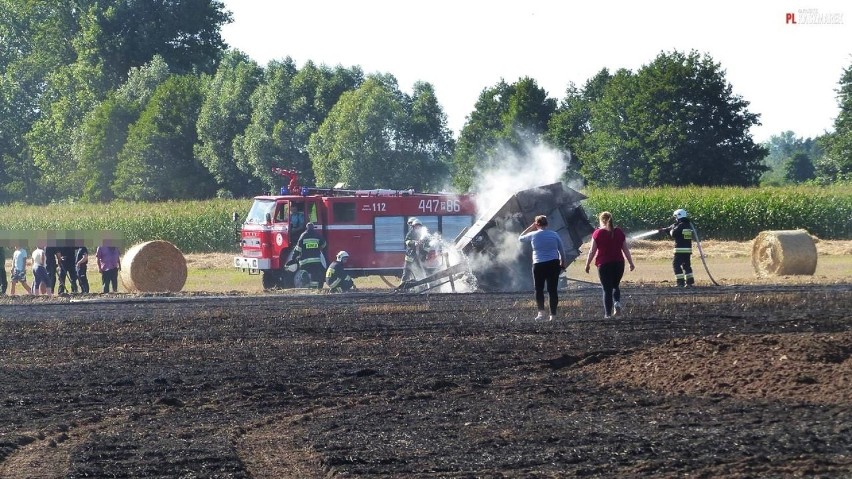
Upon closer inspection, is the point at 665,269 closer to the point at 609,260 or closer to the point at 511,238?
the point at 511,238

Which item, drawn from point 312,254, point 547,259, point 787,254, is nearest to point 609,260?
point 547,259

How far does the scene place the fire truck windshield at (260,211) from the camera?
1180 inches

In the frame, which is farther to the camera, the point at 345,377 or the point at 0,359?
the point at 0,359

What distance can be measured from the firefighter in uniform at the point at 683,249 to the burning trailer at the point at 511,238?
5.86 ft

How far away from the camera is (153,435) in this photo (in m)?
10.4

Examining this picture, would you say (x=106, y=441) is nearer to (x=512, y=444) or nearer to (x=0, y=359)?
(x=512, y=444)

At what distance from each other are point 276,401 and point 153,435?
73.8 inches

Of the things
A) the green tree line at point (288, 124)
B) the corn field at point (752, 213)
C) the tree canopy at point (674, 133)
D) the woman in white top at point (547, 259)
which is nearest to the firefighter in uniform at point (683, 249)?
the woman in white top at point (547, 259)

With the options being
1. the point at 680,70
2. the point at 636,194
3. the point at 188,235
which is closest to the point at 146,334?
the point at 188,235

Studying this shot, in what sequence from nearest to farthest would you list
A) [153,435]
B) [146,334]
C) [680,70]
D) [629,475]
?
[629,475]
[153,435]
[146,334]
[680,70]

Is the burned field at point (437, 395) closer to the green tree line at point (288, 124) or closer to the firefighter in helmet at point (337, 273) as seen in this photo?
the firefighter in helmet at point (337, 273)

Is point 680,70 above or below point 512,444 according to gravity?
above

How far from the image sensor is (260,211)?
30.3 meters

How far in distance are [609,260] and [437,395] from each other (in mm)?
7453
